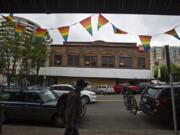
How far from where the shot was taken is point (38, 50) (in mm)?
44719

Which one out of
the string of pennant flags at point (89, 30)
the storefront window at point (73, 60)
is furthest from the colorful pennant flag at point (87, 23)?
the storefront window at point (73, 60)

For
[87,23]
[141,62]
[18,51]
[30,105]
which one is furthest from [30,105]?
[141,62]

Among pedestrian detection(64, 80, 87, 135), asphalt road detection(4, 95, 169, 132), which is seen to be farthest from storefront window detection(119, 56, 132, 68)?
pedestrian detection(64, 80, 87, 135)

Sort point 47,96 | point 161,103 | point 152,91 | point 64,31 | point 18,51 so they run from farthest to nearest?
point 18,51, point 152,91, point 47,96, point 64,31, point 161,103

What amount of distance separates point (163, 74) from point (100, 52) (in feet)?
45.1

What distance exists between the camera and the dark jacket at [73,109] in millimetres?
8172

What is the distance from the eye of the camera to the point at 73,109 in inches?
322

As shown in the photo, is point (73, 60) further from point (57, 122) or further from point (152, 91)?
point (57, 122)

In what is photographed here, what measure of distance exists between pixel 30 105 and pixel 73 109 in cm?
597

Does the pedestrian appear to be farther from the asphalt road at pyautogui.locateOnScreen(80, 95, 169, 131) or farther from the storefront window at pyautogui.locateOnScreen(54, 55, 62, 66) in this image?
the storefront window at pyautogui.locateOnScreen(54, 55, 62, 66)

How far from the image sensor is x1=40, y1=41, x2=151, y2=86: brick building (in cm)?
6084

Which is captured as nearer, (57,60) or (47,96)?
(47,96)
